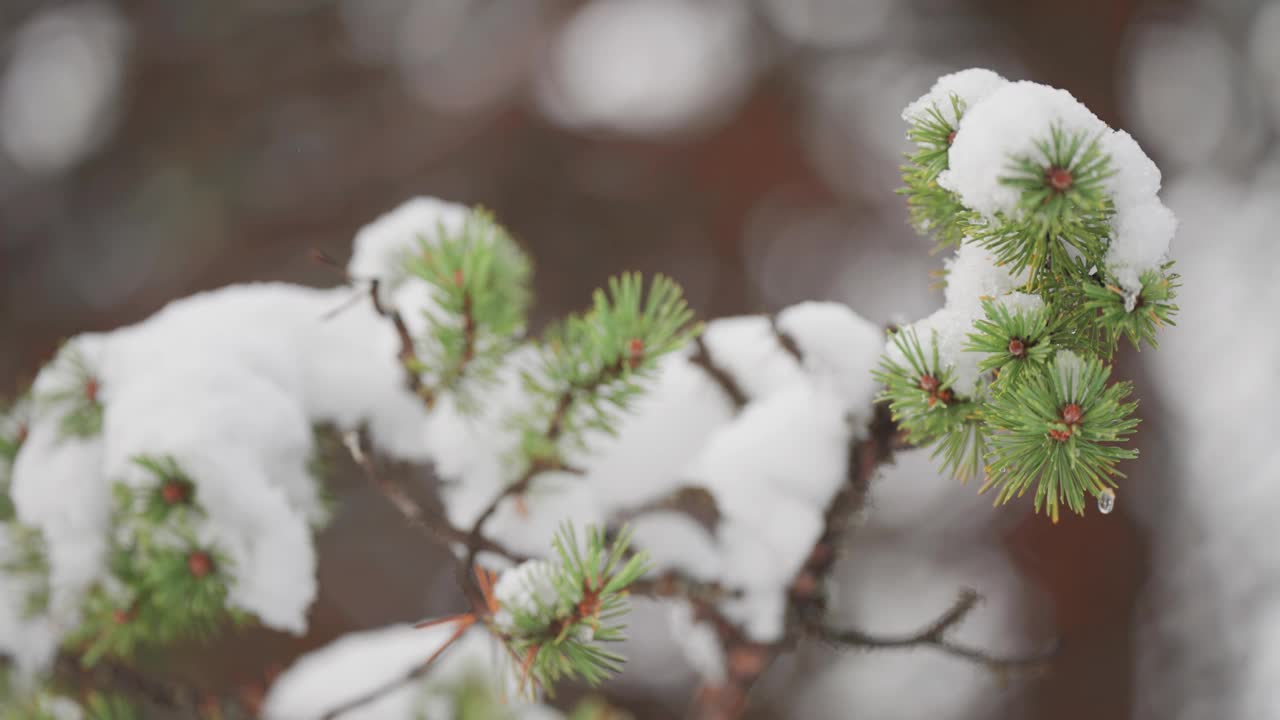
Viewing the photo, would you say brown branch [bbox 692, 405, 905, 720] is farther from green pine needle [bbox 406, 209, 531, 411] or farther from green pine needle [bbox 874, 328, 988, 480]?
green pine needle [bbox 406, 209, 531, 411]

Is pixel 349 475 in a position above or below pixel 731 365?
below

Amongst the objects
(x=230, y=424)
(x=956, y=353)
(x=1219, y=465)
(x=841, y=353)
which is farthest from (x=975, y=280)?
(x=1219, y=465)

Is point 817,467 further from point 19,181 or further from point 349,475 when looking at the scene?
point 19,181

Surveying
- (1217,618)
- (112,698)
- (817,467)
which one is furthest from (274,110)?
(1217,618)

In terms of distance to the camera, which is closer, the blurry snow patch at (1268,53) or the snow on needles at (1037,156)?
the snow on needles at (1037,156)

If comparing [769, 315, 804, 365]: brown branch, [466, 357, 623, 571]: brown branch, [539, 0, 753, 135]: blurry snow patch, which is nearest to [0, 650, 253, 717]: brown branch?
[466, 357, 623, 571]: brown branch

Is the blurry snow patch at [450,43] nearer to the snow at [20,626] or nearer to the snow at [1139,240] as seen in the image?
the snow at [20,626]

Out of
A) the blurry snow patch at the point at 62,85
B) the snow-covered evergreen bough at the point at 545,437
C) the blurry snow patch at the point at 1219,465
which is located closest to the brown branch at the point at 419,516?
the snow-covered evergreen bough at the point at 545,437
